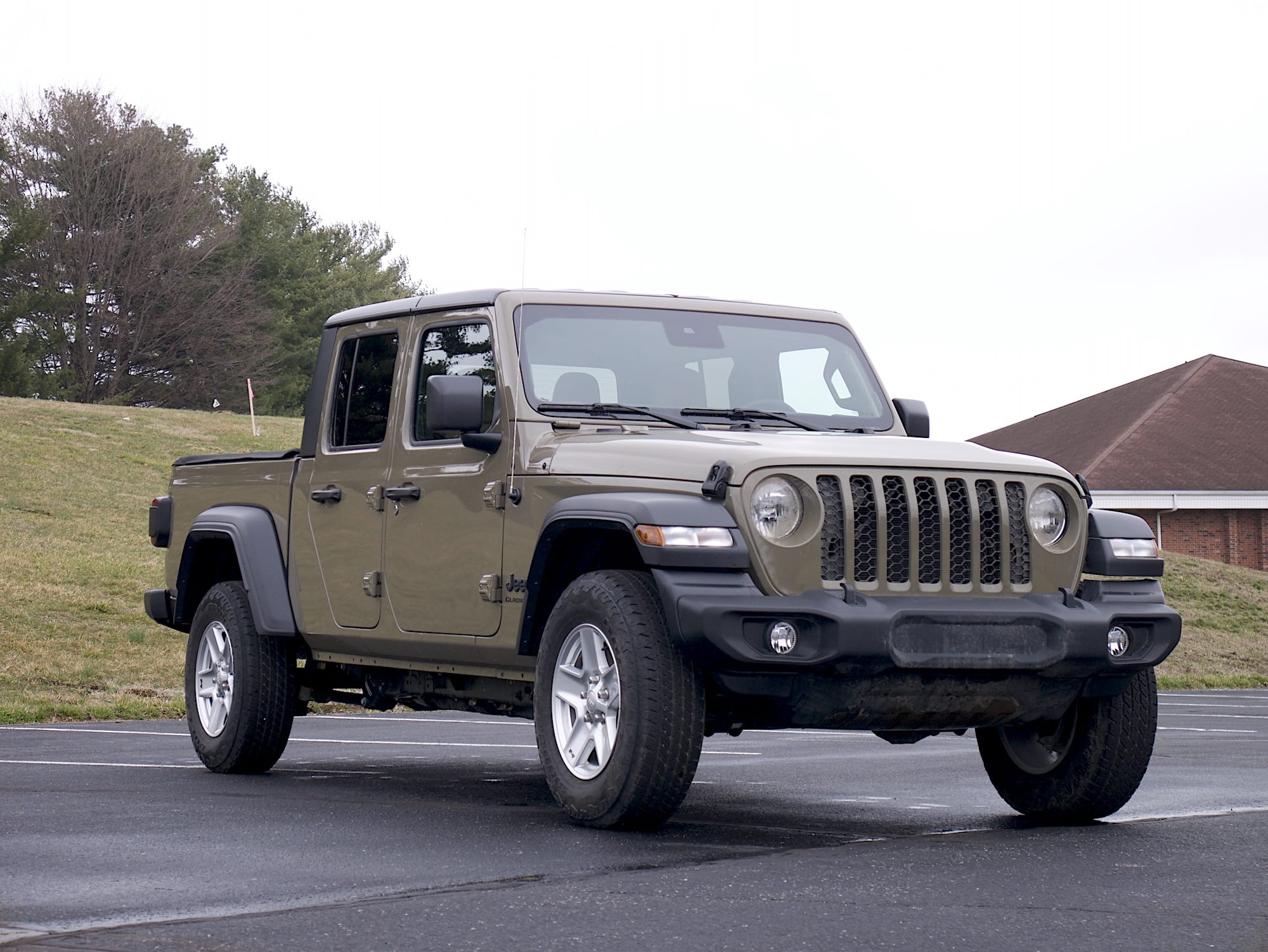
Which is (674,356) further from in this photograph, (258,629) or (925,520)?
(258,629)

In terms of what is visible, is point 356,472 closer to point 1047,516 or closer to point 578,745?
point 578,745

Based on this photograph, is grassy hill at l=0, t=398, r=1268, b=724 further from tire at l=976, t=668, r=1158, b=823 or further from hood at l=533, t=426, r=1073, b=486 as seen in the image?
tire at l=976, t=668, r=1158, b=823

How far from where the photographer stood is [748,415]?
7.88 meters

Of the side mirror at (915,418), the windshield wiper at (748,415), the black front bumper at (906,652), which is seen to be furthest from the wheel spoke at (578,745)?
the side mirror at (915,418)

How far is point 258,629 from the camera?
9055 mm

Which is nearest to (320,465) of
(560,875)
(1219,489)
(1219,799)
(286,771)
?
(286,771)

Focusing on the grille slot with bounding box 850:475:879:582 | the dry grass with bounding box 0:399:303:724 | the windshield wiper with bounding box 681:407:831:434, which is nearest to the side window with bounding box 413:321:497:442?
the windshield wiper with bounding box 681:407:831:434

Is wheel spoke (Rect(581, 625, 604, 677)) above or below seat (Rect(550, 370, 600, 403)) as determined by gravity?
below

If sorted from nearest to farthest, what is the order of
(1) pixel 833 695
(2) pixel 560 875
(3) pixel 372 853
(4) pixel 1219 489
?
(2) pixel 560 875, (3) pixel 372 853, (1) pixel 833 695, (4) pixel 1219 489

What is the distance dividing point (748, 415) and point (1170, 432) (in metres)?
35.4

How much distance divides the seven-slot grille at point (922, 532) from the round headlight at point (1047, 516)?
2.7 inches

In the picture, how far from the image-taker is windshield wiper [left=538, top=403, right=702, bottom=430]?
765 cm

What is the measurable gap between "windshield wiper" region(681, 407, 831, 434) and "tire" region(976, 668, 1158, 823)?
1.64 m

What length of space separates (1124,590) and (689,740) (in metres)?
1.98
